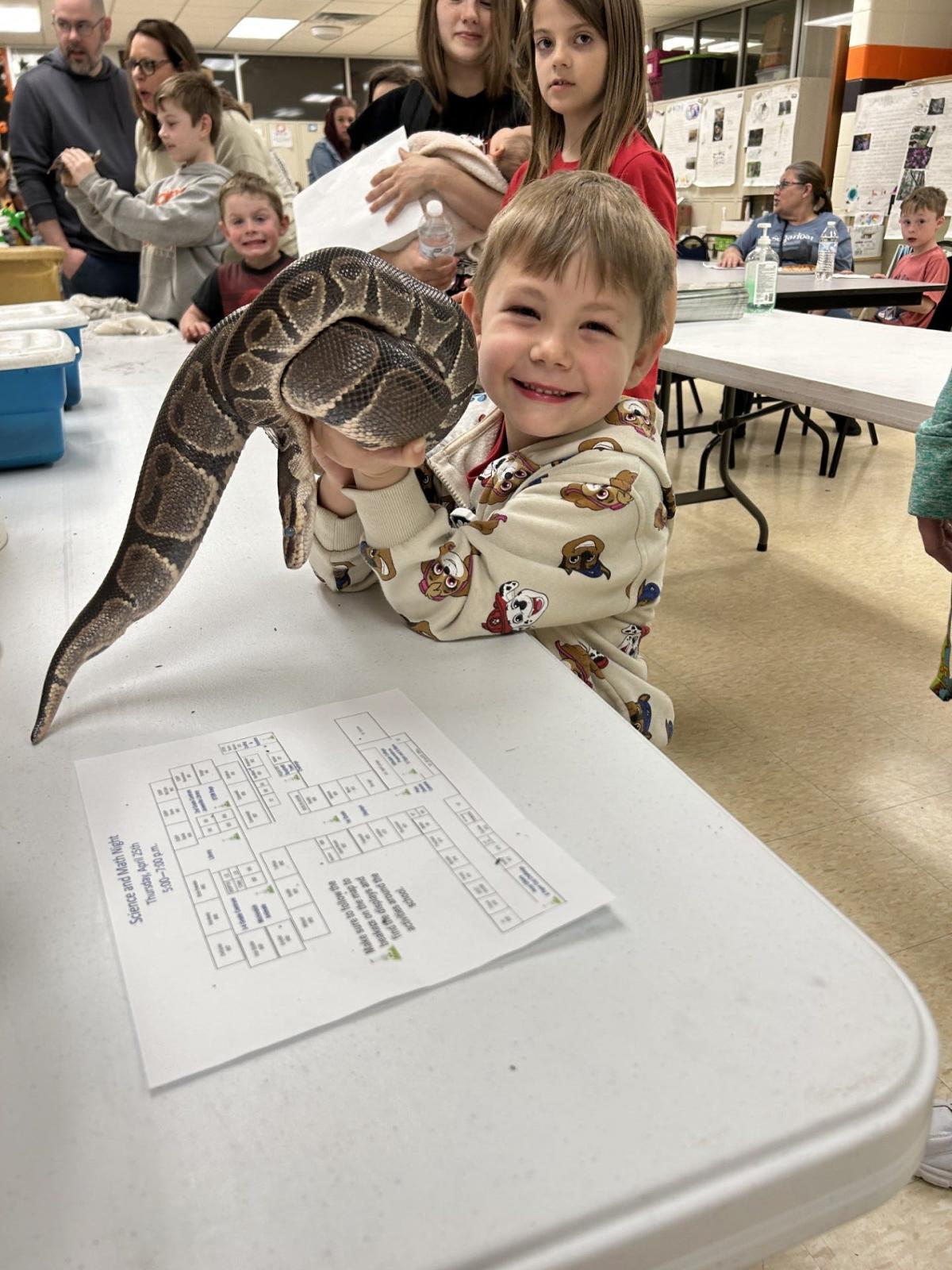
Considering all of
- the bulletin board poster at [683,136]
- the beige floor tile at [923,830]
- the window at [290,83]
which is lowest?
the beige floor tile at [923,830]

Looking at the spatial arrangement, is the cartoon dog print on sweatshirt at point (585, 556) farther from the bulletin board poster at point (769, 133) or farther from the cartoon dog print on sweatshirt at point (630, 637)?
the bulletin board poster at point (769, 133)

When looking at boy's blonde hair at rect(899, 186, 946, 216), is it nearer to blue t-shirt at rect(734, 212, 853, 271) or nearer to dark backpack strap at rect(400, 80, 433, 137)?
blue t-shirt at rect(734, 212, 853, 271)

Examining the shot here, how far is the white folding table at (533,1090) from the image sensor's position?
470mm

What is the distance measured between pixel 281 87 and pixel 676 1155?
16668 mm

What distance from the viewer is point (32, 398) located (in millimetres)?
1772

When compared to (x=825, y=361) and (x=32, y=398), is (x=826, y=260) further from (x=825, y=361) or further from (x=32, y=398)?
(x=32, y=398)

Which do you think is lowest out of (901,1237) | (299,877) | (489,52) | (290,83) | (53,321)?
(901,1237)

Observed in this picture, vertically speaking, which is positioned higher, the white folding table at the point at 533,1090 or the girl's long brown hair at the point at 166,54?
the girl's long brown hair at the point at 166,54

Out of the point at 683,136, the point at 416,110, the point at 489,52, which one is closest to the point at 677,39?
the point at 683,136

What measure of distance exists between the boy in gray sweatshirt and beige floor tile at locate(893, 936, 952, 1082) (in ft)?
10.8

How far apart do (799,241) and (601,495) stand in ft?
19.7

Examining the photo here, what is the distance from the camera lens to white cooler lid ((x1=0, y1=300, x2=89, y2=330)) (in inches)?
82.2

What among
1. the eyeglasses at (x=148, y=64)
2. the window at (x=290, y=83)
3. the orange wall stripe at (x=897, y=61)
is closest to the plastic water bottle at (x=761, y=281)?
the eyeglasses at (x=148, y=64)

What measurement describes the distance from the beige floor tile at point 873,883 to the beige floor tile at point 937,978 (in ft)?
0.07
